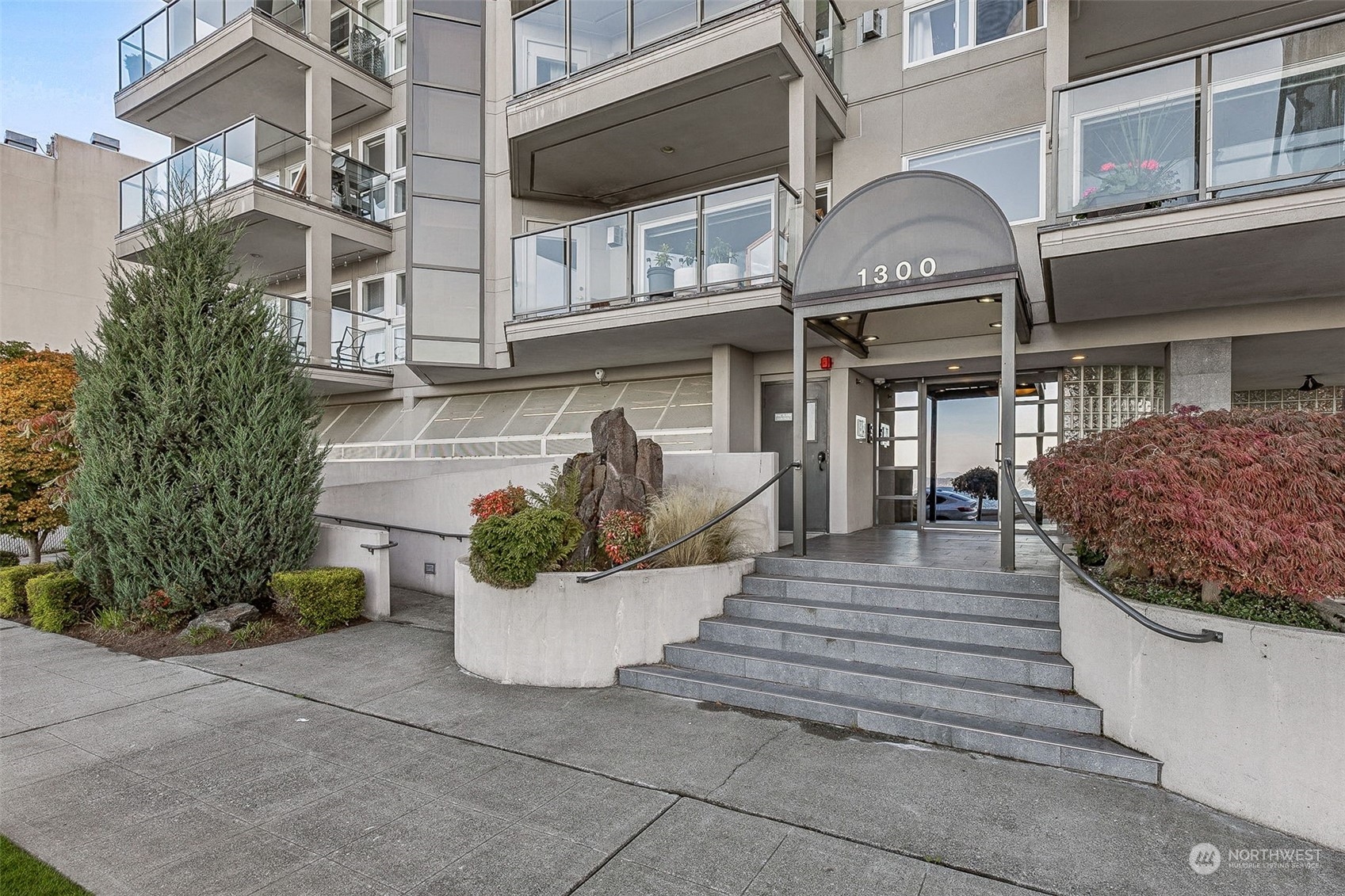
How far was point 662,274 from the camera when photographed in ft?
31.1

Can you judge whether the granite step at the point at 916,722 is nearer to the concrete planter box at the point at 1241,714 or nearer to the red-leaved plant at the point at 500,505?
the concrete planter box at the point at 1241,714

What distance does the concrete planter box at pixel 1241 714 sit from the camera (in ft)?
11.1

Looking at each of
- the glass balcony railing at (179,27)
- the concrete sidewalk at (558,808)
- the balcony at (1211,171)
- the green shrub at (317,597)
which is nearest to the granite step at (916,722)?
the concrete sidewalk at (558,808)

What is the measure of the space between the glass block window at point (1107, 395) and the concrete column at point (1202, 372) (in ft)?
2.32

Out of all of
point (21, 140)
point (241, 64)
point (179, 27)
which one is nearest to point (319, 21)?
point (241, 64)

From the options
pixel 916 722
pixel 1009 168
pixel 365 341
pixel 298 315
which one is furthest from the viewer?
pixel 365 341

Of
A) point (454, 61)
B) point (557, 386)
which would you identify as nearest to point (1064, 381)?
point (557, 386)

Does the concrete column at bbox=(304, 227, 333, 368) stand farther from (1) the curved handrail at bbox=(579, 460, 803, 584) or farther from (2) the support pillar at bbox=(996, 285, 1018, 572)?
(2) the support pillar at bbox=(996, 285, 1018, 572)

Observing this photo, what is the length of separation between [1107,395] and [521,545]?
8757mm

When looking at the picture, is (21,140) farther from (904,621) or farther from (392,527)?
(904,621)

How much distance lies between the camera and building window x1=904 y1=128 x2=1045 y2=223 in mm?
9188

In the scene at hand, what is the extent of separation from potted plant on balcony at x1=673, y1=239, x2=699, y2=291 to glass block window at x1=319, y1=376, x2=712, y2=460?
2431 mm

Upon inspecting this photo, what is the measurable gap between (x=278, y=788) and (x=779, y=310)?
7.35 metres

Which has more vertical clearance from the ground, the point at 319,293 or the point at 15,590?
the point at 319,293
